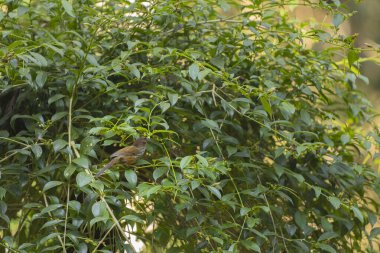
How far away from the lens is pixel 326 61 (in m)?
2.09

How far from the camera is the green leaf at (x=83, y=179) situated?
1.46 meters

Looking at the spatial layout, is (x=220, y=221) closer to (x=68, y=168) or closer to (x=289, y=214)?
(x=289, y=214)

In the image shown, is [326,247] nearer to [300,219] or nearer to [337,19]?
[300,219]

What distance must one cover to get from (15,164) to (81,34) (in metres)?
0.55

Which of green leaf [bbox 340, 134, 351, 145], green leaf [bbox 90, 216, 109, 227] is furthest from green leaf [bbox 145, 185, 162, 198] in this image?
green leaf [bbox 340, 134, 351, 145]

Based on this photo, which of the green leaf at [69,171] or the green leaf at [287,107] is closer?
the green leaf at [69,171]

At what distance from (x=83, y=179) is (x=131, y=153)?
143mm

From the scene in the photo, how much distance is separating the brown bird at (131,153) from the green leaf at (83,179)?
74mm

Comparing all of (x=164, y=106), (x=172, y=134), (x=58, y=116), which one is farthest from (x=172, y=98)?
(x=58, y=116)

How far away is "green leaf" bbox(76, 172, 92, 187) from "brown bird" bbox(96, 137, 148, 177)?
0.24ft

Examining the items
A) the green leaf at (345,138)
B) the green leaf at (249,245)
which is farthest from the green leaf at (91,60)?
the green leaf at (345,138)

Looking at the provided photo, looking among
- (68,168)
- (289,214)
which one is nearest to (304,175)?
(289,214)

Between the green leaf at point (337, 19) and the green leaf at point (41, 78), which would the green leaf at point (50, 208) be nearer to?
the green leaf at point (41, 78)

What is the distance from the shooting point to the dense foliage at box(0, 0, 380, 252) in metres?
1.59
